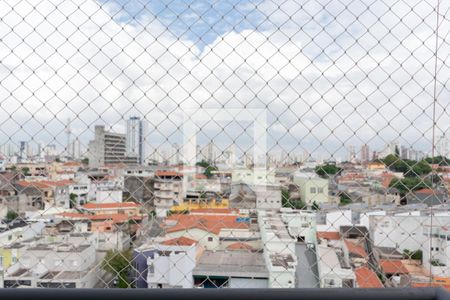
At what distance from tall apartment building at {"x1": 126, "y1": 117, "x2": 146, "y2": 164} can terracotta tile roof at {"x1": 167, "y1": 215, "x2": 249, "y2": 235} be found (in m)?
0.26

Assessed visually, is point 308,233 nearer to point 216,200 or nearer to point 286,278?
point 286,278

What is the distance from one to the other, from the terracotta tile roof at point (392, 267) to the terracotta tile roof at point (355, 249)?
Answer: 8 cm

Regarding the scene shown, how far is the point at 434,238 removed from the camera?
4.18ft

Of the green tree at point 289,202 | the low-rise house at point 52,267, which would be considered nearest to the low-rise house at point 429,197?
the green tree at point 289,202

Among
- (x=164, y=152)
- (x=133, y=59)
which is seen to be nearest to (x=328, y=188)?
(x=164, y=152)

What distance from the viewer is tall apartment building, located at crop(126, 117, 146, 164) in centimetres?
117

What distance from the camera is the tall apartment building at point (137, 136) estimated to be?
3.84 feet

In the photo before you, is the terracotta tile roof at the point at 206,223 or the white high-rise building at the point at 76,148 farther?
the terracotta tile roof at the point at 206,223

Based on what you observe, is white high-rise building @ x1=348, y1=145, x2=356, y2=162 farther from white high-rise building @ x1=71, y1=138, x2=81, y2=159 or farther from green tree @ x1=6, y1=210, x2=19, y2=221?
green tree @ x1=6, y1=210, x2=19, y2=221

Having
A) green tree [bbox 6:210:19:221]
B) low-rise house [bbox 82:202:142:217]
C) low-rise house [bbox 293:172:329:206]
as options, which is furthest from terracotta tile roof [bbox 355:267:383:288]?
green tree [bbox 6:210:19:221]

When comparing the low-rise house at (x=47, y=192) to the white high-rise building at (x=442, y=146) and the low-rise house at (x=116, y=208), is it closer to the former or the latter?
the low-rise house at (x=116, y=208)

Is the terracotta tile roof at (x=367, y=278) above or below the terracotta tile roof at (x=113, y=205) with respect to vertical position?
below

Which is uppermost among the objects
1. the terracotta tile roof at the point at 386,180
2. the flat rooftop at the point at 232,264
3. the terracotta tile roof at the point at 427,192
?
the terracotta tile roof at the point at 386,180

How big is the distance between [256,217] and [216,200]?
0.15 meters
